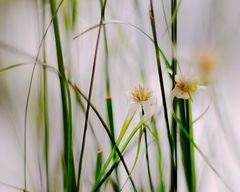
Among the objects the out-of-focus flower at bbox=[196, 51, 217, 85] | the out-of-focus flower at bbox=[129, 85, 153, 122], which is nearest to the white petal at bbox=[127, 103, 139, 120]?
the out-of-focus flower at bbox=[129, 85, 153, 122]

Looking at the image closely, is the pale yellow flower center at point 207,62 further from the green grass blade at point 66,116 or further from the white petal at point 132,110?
the green grass blade at point 66,116

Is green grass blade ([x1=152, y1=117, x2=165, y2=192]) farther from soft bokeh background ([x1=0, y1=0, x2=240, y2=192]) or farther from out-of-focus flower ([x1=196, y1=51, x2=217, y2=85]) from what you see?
out-of-focus flower ([x1=196, y1=51, x2=217, y2=85])

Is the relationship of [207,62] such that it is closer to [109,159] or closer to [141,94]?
[141,94]

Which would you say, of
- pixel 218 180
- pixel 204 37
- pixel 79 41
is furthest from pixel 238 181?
pixel 79 41

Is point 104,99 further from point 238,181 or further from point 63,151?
point 238,181

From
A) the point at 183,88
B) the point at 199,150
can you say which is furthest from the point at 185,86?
the point at 199,150

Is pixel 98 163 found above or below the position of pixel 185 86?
below
